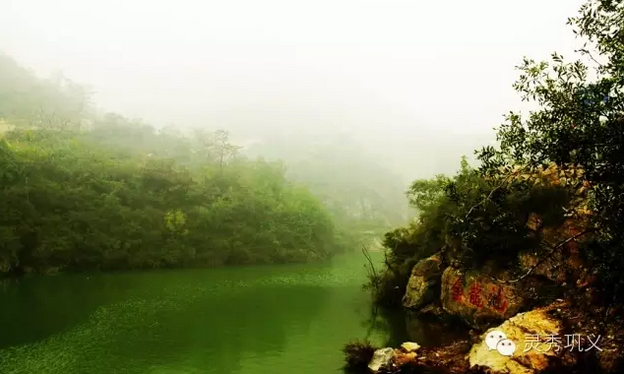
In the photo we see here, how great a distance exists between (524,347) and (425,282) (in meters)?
12.1

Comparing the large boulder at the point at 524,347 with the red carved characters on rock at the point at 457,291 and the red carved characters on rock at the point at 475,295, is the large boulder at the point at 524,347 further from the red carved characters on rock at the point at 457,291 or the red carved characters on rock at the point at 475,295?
the red carved characters on rock at the point at 457,291

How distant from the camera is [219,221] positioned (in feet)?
167

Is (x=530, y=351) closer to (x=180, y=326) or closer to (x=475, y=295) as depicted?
(x=475, y=295)

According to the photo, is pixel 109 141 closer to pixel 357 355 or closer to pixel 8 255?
pixel 8 255

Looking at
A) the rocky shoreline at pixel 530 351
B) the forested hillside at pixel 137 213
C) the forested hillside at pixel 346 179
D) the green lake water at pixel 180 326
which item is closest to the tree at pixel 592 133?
the rocky shoreline at pixel 530 351

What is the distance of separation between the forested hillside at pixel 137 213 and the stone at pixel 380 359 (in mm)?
32579

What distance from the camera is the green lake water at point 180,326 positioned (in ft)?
51.2

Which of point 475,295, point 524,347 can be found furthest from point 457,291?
point 524,347

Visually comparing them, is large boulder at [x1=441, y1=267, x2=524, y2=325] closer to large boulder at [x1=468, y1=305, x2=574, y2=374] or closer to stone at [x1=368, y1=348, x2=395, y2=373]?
large boulder at [x1=468, y1=305, x2=574, y2=374]

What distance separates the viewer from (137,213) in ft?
148

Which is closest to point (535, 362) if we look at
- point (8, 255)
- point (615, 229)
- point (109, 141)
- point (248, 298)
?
point (615, 229)

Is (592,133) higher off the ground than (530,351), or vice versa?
(592,133)

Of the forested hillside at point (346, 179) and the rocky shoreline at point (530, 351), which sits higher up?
the forested hillside at point (346, 179)

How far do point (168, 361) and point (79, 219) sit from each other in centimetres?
3022
